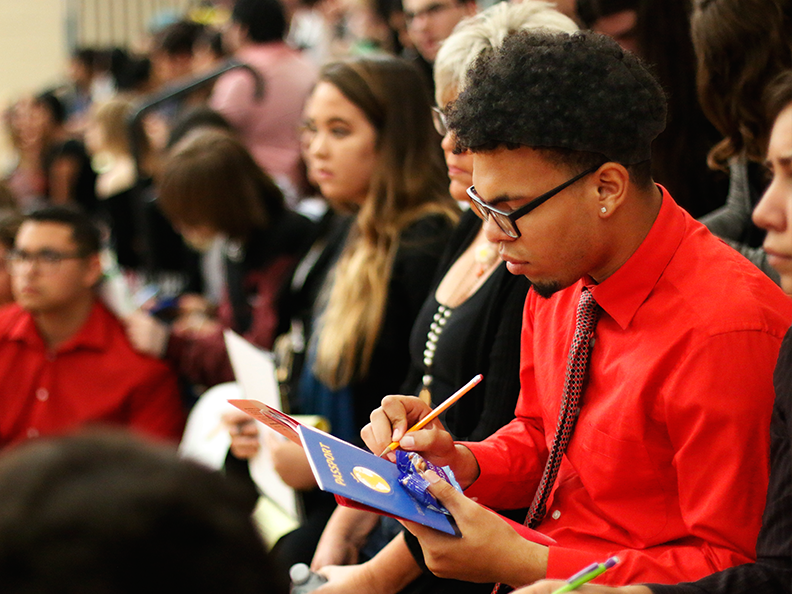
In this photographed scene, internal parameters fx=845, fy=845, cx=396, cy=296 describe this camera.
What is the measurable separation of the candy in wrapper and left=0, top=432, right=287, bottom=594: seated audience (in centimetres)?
63

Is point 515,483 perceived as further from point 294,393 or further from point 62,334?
point 62,334

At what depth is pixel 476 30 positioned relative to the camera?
1848mm

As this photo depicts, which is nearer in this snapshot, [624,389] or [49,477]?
[49,477]

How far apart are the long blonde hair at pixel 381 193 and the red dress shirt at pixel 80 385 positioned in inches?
30.5

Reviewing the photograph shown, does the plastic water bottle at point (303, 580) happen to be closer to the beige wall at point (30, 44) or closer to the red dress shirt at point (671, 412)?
the red dress shirt at point (671, 412)

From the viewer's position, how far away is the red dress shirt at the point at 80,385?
9.41ft

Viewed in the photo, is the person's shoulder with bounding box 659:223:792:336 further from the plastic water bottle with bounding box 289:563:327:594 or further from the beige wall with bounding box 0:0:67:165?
the beige wall with bounding box 0:0:67:165

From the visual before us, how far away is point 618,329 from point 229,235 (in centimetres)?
208

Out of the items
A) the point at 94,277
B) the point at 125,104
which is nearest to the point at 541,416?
the point at 94,277

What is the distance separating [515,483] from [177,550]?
1.06 m

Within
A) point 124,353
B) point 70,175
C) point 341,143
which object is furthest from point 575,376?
point 70,175

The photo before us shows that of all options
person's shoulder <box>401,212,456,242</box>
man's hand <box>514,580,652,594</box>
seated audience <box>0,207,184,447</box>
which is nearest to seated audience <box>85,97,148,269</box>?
seated audience <box>0,207,184,447</box>

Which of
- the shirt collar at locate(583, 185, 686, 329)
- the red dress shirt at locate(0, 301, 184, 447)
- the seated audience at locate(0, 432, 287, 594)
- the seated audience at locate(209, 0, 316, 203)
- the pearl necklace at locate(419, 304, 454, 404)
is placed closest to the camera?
the seated audience at locate(0, 432, 287, 594)

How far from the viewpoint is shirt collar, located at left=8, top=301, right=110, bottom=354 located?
2920mm
